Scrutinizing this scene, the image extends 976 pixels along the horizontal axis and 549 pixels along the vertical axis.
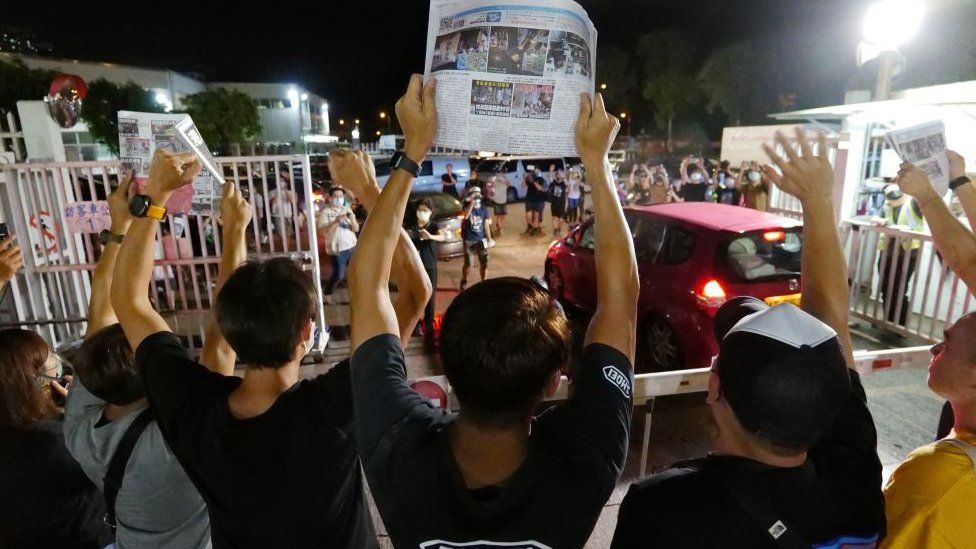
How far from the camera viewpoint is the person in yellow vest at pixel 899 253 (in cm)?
651

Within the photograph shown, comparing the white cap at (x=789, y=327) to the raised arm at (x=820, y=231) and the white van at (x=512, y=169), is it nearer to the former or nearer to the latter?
the raised arm at (x=820, y=231)

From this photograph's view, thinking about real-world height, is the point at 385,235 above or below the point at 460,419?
above

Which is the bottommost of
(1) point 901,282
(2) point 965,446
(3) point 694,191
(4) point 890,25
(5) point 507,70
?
(1) point 901,282

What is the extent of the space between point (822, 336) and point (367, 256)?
1114 millimetres

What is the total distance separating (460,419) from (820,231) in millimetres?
1352

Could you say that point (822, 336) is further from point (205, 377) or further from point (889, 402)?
point (889, 402)

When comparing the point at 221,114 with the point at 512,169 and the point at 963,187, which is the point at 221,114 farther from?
the point at 963,187

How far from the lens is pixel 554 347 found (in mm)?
1170

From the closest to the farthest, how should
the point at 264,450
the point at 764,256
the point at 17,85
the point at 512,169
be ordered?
the point at 264,450 < the point at 764,256 < the point at 512,169 < the point at 17,85

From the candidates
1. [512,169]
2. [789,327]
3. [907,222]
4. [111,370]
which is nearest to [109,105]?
[512,169]

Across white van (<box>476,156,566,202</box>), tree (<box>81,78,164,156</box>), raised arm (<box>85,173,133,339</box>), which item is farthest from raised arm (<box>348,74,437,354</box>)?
tree (<box>81,78,164,156</box>)

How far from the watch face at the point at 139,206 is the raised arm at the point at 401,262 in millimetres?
608

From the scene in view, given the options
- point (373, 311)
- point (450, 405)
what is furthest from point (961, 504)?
point (450, 405)

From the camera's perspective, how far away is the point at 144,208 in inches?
72.1
